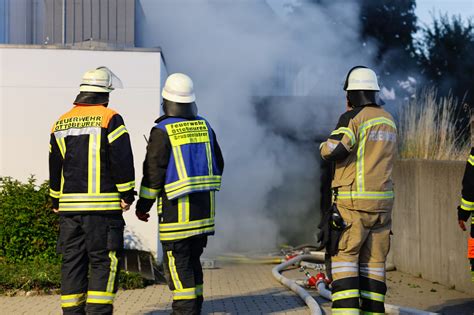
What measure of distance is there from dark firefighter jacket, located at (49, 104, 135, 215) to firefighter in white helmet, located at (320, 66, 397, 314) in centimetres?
152

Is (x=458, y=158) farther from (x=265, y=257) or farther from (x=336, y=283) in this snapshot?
(x=336, y=283)

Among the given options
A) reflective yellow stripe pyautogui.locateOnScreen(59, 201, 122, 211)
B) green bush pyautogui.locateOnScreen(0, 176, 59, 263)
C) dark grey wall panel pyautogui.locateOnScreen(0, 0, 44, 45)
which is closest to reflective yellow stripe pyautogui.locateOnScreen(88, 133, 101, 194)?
reflective yellow stripe pyautogui.locateOnScreen(59, 201, 122, 211)

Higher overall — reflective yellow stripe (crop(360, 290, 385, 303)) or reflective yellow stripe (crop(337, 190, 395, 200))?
reflective yellow stripe (crop(337, 190, 395, 200))

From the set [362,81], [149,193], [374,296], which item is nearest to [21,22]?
[149,193]

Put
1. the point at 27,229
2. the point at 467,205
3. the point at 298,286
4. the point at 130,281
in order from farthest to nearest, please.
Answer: the point at 27,229, the point at 130,281, the point at 298,286, the point at 467,205

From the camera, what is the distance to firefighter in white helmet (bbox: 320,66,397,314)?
18.2ft

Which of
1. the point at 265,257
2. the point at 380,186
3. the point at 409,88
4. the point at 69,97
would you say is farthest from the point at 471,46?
the point at 380,186

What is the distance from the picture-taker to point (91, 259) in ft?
18.9

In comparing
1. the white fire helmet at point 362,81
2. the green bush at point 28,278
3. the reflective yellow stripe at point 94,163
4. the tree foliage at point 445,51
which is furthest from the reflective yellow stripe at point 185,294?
the tree foliage at point 445,51

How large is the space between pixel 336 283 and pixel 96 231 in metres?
1.83

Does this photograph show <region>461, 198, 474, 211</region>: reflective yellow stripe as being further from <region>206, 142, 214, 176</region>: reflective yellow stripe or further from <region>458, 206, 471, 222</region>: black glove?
<region>206, 142, 214, 176</region>: reflective yellow stripe

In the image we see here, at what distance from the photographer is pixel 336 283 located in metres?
5.52

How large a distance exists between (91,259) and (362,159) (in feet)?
7.11

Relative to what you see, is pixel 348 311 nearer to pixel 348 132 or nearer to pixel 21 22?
pixel 348 132
